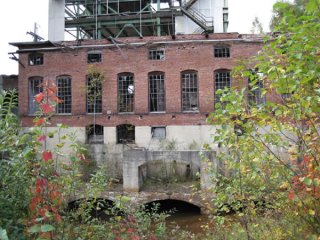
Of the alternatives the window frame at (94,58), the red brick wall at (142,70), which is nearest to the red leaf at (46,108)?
the red brick wall at (142,70)

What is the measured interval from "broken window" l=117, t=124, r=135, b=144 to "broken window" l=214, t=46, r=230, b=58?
7.35 metres

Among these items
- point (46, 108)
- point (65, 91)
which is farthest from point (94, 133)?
point (46, 108)

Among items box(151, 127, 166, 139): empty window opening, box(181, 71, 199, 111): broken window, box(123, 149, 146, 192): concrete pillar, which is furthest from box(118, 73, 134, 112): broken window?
box(123, 149, 146, 192): concrete pillar

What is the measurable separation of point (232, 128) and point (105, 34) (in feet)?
88.4

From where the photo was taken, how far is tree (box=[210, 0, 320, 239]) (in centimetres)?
287

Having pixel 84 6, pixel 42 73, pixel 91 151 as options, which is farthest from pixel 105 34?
pixel 91 151

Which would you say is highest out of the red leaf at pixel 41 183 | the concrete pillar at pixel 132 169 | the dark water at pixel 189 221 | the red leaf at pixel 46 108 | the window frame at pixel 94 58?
the window frame at pixel 94 58

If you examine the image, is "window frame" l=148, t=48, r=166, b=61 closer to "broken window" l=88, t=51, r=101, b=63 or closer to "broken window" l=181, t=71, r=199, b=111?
"broken window" l=181, t=71, r=199, b=111

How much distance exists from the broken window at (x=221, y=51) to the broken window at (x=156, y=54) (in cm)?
348

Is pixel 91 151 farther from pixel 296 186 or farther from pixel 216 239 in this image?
pixel 296 186

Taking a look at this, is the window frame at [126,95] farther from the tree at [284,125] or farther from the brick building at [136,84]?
the tree at [284,125]

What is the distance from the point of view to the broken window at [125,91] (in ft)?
71.3

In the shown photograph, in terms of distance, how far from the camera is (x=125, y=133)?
21531 millimetres

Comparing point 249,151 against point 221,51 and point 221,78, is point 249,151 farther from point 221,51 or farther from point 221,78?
point 221,51
